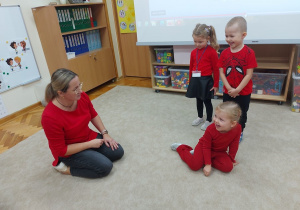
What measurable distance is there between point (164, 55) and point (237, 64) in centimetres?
141

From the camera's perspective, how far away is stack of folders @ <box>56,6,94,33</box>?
297cm

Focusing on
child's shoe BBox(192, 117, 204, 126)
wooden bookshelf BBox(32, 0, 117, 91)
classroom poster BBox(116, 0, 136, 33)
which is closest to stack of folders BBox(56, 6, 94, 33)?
wooden bookshelf BBox(32, 0, 117, 91)

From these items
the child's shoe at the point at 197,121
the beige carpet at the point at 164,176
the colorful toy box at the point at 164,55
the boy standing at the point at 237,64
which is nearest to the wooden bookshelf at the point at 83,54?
the colorful toy box at the point at 164,55

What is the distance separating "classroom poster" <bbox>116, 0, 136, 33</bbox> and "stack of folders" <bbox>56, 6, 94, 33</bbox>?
472 mm

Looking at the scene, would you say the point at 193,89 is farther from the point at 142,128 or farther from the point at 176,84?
the point at 176,84

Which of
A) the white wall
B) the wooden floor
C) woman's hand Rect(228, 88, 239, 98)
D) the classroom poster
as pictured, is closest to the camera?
woman's hand Rect(228, 88, 239, 98)

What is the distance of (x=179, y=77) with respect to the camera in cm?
289

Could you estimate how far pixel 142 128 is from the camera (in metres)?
2.22

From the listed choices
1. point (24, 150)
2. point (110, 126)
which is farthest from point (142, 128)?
point (24, 150)

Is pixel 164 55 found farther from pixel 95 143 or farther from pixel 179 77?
pixel 95 143

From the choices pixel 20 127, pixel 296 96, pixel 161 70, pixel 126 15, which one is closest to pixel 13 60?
pixel 20 127

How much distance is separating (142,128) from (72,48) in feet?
5.82

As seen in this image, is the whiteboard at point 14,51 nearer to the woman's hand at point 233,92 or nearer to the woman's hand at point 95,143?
the woman's hand at point 95,143

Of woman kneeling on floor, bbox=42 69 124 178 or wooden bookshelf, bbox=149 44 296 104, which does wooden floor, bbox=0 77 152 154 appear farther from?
wooden bookshelf, bbox=149 44 296 104
